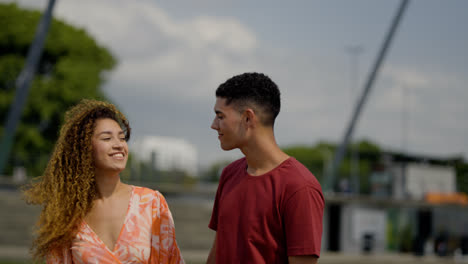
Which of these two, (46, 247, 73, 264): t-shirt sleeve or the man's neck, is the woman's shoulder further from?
the man's neck

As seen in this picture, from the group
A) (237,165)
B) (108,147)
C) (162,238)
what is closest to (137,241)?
(162,238)

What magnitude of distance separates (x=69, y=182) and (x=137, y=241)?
52cm

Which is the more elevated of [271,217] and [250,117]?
[250,117]

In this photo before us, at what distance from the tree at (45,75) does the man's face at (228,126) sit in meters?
31.1

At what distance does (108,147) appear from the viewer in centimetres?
372

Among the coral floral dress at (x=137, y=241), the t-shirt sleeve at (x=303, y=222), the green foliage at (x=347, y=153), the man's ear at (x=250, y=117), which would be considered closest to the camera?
the t-shirt sleeve at (x=303, y=222)

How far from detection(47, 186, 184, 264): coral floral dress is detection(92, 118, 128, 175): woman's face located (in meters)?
0.24

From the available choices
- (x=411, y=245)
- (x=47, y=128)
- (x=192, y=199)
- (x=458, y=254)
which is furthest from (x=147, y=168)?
(x=458, y=254)

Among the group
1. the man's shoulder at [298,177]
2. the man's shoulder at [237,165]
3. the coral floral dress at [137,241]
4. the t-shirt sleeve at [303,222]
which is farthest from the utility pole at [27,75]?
the t-shirt sleeve at [303,222]

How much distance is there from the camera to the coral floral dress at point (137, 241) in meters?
3.58

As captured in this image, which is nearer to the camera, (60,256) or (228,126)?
(228,126)

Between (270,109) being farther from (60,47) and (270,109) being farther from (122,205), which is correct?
(60,47)

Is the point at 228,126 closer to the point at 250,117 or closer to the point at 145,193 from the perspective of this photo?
the point at 250,117

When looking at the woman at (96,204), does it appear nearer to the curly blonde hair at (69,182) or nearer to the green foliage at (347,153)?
the curly blonde hair at (69,182)
